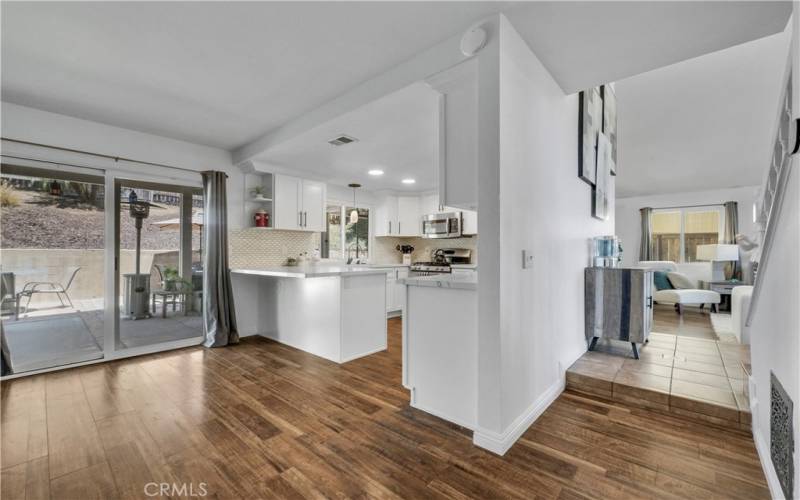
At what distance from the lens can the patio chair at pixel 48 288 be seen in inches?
121

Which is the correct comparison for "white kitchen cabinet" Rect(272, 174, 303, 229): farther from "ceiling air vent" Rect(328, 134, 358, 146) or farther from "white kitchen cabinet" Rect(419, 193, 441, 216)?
"white kitchen cabinet" Rect(419, 193, 441, 216)

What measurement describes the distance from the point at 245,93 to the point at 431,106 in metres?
1.50

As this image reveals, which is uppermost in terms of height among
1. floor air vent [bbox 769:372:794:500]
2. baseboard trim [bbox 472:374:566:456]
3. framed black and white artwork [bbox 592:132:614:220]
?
framed black and white artwork [bbox 592:132:614:220]

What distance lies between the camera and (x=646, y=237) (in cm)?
779

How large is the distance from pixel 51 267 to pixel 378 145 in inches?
129

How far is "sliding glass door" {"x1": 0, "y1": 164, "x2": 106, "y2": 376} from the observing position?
9.81 ft

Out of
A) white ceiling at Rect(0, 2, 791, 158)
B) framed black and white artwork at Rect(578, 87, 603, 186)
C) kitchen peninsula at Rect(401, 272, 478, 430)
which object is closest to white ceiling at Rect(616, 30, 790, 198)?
framed black and white artwork at Rect(578, 87, 603, 186)

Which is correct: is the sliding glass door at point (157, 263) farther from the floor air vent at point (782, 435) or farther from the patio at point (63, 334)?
the floor air vent at point (782, 435)

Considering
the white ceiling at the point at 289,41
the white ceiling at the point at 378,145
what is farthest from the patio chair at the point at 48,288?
the white ceiling at the point at 378,145

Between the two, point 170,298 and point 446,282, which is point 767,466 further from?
point 170,298

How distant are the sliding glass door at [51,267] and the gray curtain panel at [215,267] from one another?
91 cm

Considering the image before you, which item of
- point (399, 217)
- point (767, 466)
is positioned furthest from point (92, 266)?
point (767, 466)

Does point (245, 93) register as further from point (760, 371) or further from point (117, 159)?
point (760, 371)

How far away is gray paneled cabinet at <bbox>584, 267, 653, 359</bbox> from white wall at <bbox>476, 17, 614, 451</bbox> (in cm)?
28
